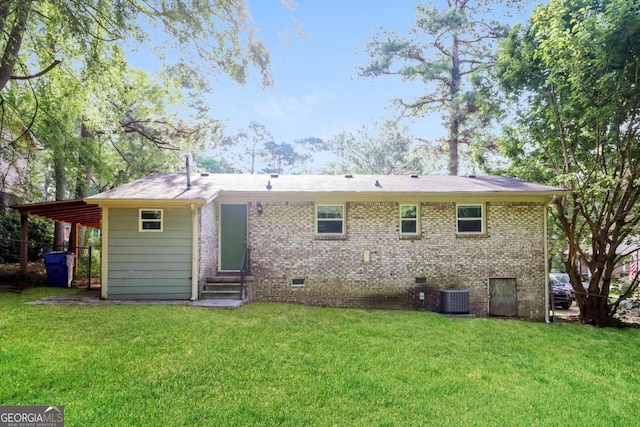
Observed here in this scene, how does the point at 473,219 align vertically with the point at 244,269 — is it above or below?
above

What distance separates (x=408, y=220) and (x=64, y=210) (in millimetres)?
9437

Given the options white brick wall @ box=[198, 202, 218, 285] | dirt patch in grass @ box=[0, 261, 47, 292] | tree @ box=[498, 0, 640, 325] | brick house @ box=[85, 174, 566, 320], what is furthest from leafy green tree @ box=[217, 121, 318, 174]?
tree @ box=[498, 0, 640, 325]

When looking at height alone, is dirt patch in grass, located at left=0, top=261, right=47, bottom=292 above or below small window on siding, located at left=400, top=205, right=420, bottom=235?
below

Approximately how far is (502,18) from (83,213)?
62.5 ft

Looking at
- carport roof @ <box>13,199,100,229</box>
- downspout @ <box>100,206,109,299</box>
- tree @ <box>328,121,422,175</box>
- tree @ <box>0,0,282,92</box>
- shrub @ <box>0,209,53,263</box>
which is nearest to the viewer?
tree @ <box>0,0,282,92</box>

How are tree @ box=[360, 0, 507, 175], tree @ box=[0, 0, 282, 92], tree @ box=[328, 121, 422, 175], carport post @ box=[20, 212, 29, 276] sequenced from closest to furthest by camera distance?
tree @ box=[0, 0, 282, 92] < carport post @ box=[20, 212, 29, 276] < tree @ box=[360, 0, 507, 175] < tree @ box=[328, 121, 422, 175]

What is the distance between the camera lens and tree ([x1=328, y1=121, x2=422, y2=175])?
27391 mm

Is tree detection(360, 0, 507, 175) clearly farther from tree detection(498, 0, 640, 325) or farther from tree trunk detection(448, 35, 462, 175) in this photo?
tree detection(498, 0, 640, 325)

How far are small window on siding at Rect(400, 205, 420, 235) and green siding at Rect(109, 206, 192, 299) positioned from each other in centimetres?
555

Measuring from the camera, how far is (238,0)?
876cm

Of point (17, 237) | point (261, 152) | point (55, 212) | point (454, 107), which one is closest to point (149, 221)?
point (55, 212)

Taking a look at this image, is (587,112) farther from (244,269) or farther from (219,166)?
(219,166)

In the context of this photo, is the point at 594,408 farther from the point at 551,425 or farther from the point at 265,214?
the point at 265,214

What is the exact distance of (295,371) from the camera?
461 centimetres
